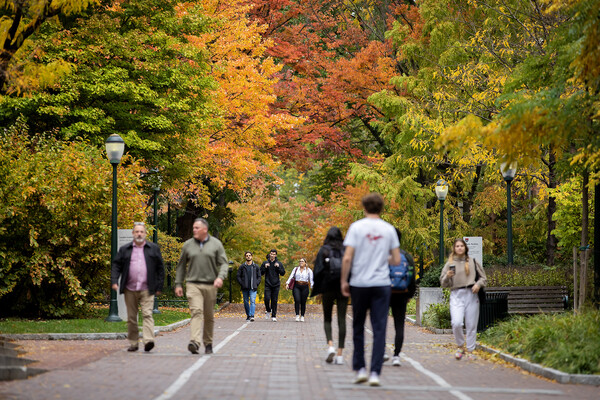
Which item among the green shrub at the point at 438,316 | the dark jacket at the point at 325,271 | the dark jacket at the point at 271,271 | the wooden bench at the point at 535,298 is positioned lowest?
the green shrub at the point at 438,316

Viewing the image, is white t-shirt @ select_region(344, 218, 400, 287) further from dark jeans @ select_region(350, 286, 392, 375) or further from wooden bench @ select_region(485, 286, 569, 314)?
wooden bench @ select_region(485, 286, 569, 314)

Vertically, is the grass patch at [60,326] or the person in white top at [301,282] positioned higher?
the person in white top at [301,282]

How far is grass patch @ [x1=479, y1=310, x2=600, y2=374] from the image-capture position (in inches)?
425

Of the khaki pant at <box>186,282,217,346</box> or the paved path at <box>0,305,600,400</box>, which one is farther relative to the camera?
the khaki pant at <box>186,282,217,346</box>

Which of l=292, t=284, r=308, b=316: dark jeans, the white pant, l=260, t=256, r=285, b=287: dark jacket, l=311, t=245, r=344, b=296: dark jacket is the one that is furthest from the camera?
l=260, t=256, r=285, b=287: dark jacket

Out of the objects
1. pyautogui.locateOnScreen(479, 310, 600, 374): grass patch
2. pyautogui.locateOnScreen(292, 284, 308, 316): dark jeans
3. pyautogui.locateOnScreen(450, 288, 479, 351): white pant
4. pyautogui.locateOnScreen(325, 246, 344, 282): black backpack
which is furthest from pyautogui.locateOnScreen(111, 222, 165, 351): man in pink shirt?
pyautogui.locateOnScreen(292, 284, 308, 316): dark jeans

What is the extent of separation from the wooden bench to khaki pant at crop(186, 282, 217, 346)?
709 centimetres

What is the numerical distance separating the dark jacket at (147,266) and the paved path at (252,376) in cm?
107

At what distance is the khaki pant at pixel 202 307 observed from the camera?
507 inches

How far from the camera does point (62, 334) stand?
51.7 feet

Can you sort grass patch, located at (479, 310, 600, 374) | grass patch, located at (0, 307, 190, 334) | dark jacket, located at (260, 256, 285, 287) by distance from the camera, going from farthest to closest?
dark jacket, located at (260, 256, 285, 287) → grass patch, located at (0, 307, 190, 334) → grass patch, located at (479, 310, 600, 374)

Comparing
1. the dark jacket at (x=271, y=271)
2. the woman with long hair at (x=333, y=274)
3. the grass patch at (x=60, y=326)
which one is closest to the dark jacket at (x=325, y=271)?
the woman with long hair at (x=333, y=274)

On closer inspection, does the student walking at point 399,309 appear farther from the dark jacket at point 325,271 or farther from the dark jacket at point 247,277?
the dark jacket at point 247,277

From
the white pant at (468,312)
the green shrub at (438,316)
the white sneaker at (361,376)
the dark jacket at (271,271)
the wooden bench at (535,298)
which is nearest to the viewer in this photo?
the white sneaker at (361,376)
